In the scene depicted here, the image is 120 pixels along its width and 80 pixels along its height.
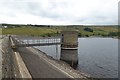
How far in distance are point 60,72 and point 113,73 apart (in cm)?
1433

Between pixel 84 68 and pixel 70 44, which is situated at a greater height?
pixel 70 44

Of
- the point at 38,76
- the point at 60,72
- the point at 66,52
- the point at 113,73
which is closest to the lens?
the point at 38,76

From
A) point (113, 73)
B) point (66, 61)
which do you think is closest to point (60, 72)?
point (113, 73)

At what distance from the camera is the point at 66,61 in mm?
55906

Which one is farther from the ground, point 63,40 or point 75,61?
point 63,40

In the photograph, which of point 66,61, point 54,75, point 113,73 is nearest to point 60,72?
point 54,75

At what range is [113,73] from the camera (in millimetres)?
46969

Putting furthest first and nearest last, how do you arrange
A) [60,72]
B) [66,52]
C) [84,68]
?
[66,52]
[84,68]
[60,72]

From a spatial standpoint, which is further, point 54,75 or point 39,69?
point 39,69

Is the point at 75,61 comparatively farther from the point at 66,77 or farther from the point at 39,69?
the point at 66,77

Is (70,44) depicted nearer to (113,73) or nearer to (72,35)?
(72,35)

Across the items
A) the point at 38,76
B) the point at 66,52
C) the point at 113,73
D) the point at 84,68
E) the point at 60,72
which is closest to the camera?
the point at 38,76

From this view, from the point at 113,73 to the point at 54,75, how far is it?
16.8 metres

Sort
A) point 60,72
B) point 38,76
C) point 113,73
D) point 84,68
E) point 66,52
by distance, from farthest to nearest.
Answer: point 66,52 < point 84,68 < point 113,73 < point 60,72 < point 38,76
